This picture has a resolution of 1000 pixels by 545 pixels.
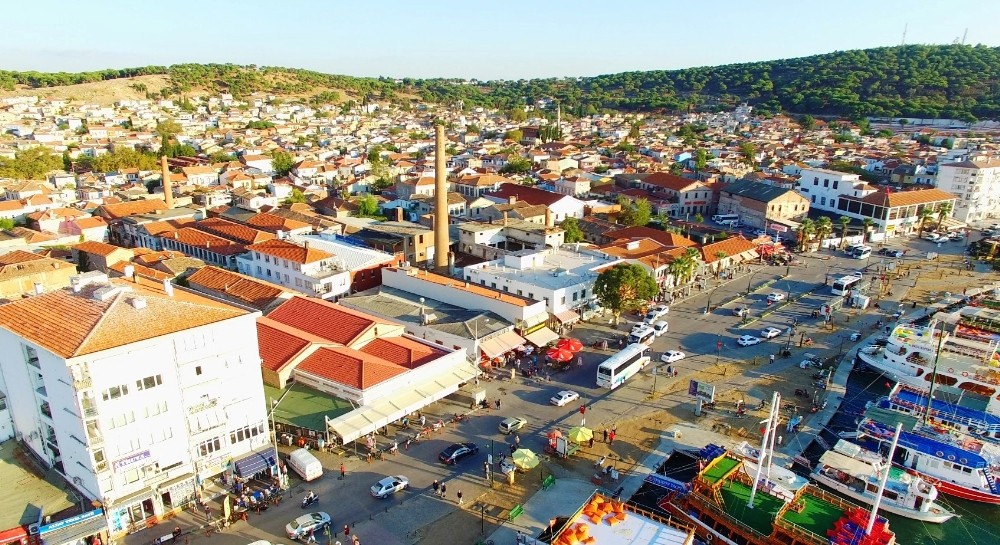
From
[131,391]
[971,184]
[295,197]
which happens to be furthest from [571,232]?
[971,184]

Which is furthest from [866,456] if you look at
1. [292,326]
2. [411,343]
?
[292,326]

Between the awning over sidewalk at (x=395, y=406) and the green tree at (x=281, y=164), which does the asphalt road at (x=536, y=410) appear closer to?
the awning over sidewalk at (x=395, y=406)

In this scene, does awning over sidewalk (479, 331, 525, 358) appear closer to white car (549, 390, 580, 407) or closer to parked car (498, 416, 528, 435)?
white car (549, 390, 580, 407)

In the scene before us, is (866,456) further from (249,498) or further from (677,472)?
(249,498)

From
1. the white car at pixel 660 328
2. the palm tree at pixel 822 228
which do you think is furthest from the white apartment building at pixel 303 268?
the palm tree at pixel 822 228

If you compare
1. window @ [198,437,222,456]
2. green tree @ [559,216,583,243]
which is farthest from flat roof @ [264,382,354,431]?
green tree @ [559,216,583,243]

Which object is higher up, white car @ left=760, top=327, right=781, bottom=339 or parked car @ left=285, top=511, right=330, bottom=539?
parked car @ left=285, top=511, right=330, bottom=539

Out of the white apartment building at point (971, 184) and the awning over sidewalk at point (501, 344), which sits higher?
the white apartment building at point (971, 184)
